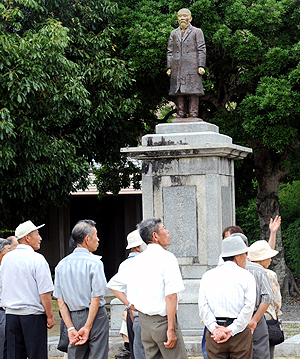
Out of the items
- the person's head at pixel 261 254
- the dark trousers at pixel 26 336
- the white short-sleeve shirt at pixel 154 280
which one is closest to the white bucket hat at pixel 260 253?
the person's head at pixel 261 254

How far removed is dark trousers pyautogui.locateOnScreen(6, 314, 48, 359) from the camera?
6133mm

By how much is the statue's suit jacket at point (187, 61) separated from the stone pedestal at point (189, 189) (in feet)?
2.14

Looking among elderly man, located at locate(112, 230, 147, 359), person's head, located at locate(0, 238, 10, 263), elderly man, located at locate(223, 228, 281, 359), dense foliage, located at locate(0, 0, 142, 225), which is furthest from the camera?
dense foliage, located at locate(0, 0, 142, 225)

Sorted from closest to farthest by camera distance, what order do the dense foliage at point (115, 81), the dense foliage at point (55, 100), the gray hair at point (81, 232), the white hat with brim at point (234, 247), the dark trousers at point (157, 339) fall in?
the white hat with brim at point (234, 247), the dark trousers at point (157, 339), the gray hair at point (81, 232), the dense foliage at point (55, 100), the dense foliage at point (115, 81)

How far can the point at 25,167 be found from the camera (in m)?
11.9

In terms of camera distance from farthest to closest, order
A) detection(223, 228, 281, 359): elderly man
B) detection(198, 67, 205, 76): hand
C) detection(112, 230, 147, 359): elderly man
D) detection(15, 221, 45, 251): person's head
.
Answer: detection(198, 67, 205, 76): hand → detection(15, 221, 45, 251): person's head → detection(112, 230, 147, 359): elderly man → detection(223, 228, 281, 359): elderly man

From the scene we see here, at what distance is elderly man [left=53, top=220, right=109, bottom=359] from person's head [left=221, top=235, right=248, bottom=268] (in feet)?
3.95

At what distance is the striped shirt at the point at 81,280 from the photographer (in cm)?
Answer: 562

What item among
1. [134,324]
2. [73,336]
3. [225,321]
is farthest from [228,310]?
[73,336]

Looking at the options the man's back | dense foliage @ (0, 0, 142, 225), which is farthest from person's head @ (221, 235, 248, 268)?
dense foliage @ (0, 0, 142, 225)

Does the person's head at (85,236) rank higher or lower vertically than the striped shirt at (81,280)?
higher

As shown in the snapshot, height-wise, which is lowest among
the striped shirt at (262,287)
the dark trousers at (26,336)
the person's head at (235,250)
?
the dark trousers at (26,336)

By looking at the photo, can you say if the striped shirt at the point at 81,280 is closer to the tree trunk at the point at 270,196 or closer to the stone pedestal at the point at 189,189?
the stone pedestal at the point at 189,189

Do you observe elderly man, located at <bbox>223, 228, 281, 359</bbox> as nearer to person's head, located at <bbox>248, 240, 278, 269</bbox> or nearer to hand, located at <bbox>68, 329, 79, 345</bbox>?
person's head, located at <bbox>248, 240, 278, 269</bbox>
